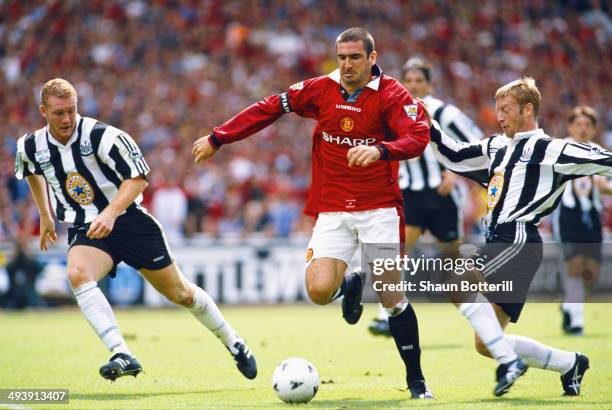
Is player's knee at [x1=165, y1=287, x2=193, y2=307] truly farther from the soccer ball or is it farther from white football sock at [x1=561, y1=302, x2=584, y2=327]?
white football sock at [x1=561, y1=302, x2=584, y2=327]

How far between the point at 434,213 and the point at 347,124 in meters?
4.00

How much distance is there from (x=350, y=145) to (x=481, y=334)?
5.25 ft

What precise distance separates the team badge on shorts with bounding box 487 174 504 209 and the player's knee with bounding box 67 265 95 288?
2.93 m

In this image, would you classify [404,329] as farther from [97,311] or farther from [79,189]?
[79,189]

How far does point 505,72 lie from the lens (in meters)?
25.6

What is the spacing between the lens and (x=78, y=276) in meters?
7.27

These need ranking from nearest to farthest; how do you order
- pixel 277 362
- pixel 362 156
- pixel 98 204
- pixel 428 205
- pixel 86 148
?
pixel 362 156
pixel 86 148
pixel 98 204
pixel 277 362
pixel 428 205

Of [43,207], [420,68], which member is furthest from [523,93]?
[43,207]

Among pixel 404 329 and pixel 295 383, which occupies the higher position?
pixel 404 329

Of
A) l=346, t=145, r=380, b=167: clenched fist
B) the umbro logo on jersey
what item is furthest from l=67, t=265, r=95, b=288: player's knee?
l=346, t=145, r=380, b=167: clenched fist

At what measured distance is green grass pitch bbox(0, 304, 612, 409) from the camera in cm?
678

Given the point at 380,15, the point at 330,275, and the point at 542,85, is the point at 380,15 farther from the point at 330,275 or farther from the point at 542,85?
the point at 330,275

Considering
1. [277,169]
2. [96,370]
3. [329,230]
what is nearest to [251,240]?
[277,169]

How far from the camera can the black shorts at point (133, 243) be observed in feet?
25.2
